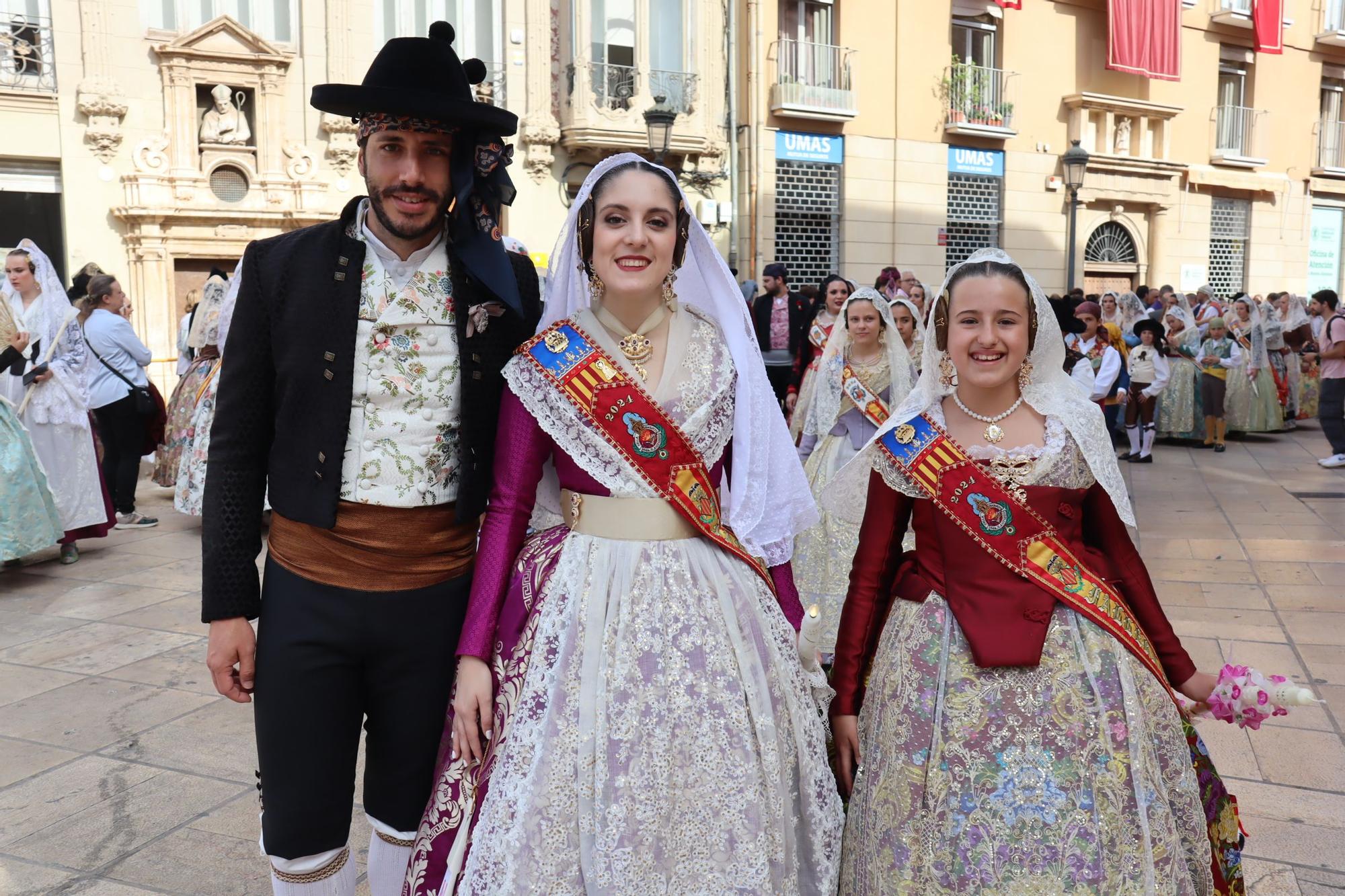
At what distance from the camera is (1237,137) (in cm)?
2270

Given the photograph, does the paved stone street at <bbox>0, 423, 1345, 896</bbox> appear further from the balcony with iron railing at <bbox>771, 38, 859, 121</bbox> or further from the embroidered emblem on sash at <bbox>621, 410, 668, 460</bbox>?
the balcony with iron railing at <bbox>771, 38, 859, 121</bbox>

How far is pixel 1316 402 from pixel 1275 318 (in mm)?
1603

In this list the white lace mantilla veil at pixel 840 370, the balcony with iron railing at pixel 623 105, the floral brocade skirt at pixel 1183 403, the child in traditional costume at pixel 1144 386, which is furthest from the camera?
the balcony with iron railing at pixel 623 105

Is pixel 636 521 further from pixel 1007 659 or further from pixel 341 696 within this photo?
pixel 1007 659

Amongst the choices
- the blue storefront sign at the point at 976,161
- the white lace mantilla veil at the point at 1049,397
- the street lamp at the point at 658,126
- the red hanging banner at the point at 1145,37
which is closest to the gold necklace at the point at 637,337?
the white lace mantilla veil at the point at 1049,397

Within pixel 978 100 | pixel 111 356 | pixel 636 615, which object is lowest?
pixel 636 615

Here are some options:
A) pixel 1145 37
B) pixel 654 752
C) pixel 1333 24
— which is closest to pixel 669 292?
pixel 654 752

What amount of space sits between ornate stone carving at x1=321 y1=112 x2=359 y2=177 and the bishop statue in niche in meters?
1.04

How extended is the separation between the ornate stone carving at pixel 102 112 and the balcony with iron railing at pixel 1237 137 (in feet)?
65.5

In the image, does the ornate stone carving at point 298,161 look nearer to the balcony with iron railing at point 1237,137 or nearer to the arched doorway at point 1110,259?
the arched doorway at point 1110,259

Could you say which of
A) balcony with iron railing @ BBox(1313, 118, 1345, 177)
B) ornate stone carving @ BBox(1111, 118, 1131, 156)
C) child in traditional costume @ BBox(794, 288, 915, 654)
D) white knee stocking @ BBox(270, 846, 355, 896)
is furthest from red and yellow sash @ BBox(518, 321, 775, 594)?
balcony with iron railing @ BBox(1313, 118, 1345, 177)

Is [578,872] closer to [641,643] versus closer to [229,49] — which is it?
[641,643]

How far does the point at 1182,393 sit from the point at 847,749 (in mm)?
11936

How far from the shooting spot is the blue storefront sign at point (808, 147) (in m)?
17.7
